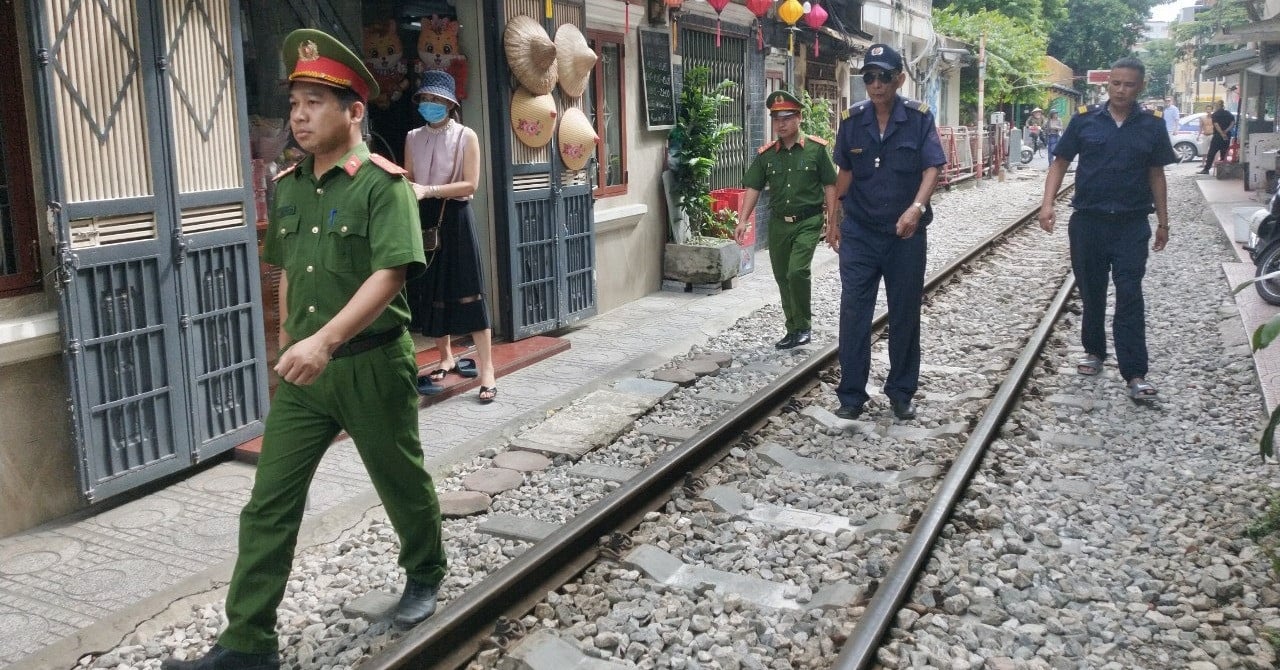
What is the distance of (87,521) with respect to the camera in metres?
4.91

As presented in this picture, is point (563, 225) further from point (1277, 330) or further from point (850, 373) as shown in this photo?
point (1277, 330)

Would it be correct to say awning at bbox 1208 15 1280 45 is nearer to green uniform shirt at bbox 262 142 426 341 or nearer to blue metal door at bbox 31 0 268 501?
blue metal door at bbox 31 0 268 501

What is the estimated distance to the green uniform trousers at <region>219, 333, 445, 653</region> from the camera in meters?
3.32

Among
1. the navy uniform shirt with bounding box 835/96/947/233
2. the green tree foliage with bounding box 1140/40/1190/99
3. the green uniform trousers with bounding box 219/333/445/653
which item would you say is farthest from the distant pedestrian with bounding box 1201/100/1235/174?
the green tree foliage with bounding box 1140/40/1190/99

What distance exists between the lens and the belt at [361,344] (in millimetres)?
3459

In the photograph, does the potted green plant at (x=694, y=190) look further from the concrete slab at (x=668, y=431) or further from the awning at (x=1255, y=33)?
the awning at (x=1255, y=33)

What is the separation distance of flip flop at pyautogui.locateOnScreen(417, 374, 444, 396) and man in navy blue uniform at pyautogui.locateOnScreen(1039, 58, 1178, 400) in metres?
4.15

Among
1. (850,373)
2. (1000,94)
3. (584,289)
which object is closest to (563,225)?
(584,289)

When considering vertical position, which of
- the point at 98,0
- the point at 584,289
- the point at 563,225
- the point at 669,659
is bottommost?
the point at 669,659

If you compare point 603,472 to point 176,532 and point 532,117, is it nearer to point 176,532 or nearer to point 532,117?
point 176,532

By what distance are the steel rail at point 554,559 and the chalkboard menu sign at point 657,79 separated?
5102 mm

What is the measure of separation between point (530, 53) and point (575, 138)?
997mm

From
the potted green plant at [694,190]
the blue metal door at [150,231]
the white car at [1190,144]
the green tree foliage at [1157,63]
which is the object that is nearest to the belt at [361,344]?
the blue metal door at [150,231]

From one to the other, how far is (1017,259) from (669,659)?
11408 mm
